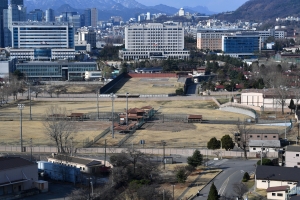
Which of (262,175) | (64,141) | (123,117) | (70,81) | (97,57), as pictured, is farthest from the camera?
(97,57)

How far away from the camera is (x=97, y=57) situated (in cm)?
6419

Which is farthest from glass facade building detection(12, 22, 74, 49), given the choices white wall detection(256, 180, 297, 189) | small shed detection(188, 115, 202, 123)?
white wall detection(256, 180, 297, 189)

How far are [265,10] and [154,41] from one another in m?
94.3

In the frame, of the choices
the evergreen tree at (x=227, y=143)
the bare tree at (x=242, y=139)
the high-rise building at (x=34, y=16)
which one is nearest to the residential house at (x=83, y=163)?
the evergreen tree at (x=227, y=143)

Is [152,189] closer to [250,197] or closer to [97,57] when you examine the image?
[250,197]

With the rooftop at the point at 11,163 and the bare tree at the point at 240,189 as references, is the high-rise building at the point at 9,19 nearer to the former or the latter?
the rooftop at the point at 11,163

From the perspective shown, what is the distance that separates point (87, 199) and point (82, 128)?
37.6 feet

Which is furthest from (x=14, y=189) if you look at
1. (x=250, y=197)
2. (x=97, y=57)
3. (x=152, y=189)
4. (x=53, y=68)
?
(x=97, y=57)

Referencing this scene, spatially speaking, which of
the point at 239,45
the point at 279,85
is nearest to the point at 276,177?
the point at 279,85

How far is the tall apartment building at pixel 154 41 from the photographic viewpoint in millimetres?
66000

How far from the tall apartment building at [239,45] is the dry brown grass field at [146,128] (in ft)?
120

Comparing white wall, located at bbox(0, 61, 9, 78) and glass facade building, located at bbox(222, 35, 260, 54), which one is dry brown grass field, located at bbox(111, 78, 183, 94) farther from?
glass facade building, located at bbox(222, 35, 260, 54)

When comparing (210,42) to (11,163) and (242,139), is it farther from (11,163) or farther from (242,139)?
(11,163)

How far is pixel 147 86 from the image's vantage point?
4269 centimetres
